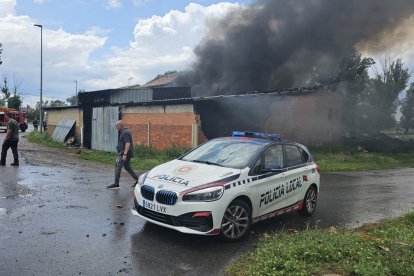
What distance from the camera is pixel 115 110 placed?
20031 millimetres

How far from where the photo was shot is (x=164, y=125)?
57.4 ft

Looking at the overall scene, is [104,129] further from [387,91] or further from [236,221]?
[387,91]

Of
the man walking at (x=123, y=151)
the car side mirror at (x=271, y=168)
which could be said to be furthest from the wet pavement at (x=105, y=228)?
the car side mirror at (x=271, y=168)

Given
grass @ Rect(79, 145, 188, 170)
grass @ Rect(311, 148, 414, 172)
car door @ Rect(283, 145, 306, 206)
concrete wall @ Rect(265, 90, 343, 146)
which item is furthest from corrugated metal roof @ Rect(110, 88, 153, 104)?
car door @ Rect(283, 145, 306, 206)

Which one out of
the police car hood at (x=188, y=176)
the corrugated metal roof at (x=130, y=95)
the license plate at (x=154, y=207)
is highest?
the corrugated metal roof at (x=130, y=95)

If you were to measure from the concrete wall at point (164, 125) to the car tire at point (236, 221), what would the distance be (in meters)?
10.3

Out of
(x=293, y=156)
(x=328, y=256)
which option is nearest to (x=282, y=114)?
(x=293, y=156)

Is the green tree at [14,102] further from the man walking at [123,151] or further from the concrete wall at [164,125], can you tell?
the man walking at [123,151]

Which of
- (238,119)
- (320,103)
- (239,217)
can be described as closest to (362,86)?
(320,103)

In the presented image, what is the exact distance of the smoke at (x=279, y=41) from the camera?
2125 cm

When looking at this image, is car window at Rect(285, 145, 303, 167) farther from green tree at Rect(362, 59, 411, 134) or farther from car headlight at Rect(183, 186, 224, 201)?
green tree at Rect(362, 59, 411, 134)

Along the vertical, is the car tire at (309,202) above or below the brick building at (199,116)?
below

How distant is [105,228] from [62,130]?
21.2m

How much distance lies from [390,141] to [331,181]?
637 inches
